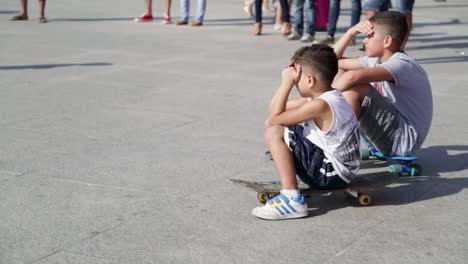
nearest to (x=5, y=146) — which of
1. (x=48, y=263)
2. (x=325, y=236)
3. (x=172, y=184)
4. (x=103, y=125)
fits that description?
(x=103, y=125)

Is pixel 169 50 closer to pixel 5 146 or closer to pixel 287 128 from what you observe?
pixel 5 146

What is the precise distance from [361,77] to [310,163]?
2.72ft

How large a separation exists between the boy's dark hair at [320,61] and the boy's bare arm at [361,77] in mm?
461

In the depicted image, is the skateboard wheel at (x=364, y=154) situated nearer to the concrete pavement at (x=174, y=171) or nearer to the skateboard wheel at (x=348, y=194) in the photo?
the concrete pavement at (x=174, y=171)

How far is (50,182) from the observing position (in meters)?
5.39

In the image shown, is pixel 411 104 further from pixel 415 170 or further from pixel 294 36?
pixel 294 36

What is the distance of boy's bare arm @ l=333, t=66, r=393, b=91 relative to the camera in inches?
209

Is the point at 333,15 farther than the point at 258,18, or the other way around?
the point at 258,18

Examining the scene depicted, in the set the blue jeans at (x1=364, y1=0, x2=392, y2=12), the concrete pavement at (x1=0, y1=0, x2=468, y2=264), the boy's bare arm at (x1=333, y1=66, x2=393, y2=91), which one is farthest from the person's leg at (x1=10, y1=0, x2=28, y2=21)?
the boy's bare arm at (x1=333, y1=66, x2=393, y2=91)

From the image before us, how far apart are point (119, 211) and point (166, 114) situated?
9.21 feet

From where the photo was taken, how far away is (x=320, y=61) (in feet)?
15.8

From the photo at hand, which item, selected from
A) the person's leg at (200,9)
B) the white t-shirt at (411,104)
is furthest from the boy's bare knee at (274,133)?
the person's leg at (200,9)

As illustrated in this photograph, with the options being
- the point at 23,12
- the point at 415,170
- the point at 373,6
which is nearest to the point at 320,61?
the point at 415,170

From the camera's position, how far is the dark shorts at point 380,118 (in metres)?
5.53
